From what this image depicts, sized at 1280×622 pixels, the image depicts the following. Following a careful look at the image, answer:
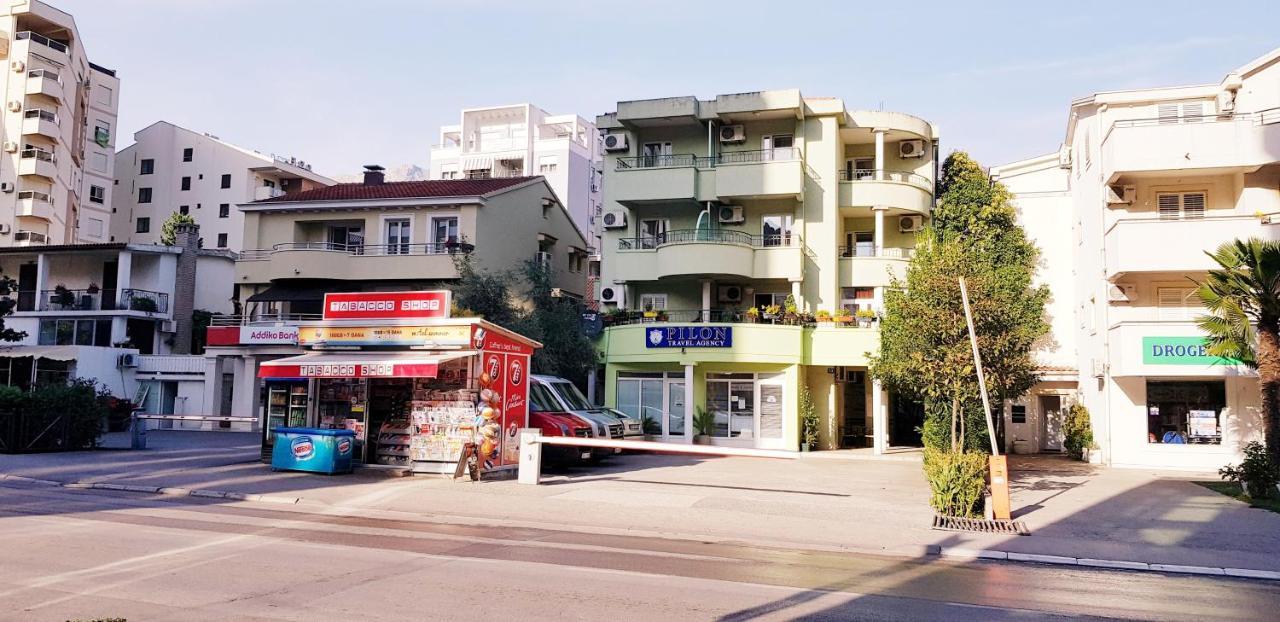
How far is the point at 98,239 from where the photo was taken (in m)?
61.4

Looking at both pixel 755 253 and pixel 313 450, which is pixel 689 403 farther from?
pixel 313 450

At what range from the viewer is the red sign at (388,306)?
64.4ft

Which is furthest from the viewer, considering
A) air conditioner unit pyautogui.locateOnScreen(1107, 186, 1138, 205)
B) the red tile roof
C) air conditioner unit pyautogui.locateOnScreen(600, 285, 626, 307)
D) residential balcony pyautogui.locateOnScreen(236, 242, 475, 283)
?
the red tile roof

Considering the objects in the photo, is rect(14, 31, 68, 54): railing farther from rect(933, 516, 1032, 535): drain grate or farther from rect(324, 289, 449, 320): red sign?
rect(933, 516, 1032, 535): drain grate

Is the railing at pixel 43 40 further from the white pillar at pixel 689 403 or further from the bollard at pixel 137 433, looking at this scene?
the white pillar at pixel 689 403

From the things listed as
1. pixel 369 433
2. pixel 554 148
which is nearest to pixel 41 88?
pixel 554 148

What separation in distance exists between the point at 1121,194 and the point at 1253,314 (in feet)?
31.3

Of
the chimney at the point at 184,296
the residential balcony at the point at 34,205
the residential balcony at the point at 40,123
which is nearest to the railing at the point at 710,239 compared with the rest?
the chimney at the point at 184,296

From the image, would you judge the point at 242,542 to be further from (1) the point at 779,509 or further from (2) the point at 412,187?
(2) the point at 412,187

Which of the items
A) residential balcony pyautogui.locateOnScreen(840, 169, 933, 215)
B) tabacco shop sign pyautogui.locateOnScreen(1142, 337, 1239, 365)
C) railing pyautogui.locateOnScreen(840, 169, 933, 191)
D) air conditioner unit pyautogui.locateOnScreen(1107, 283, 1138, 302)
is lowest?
tabacco shop sign pyautogui.locateOnScreen(1142, 337, 1239, 365)

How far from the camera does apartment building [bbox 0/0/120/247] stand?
5450 cm

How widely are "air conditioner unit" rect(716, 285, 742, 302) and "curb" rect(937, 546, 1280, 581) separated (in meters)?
22.7

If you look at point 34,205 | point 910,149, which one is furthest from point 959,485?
point 34,205

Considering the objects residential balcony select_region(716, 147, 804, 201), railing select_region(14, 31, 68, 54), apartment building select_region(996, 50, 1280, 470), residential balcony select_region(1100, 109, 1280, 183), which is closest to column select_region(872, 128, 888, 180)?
residential balcony select_region(716, 147, 804, 201)
